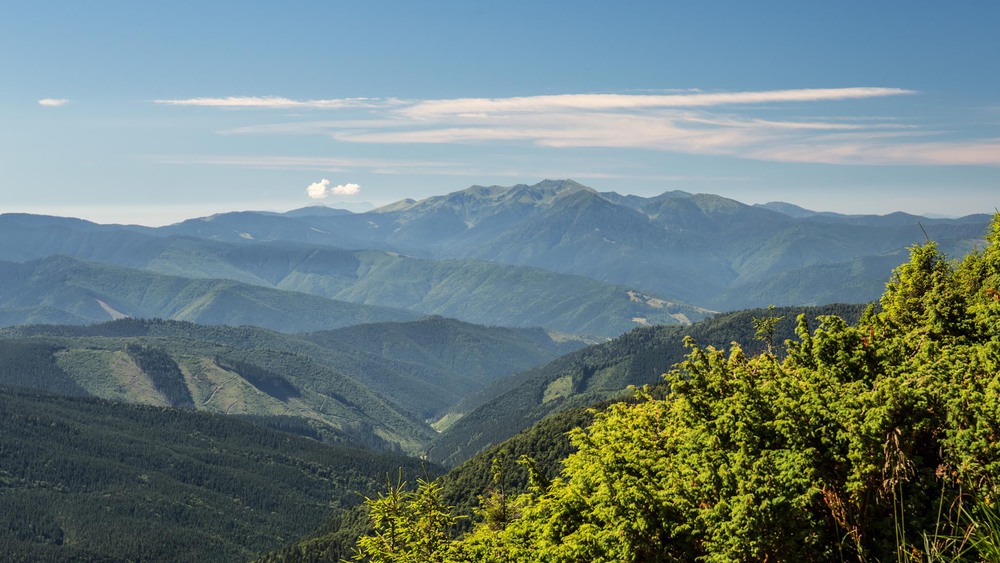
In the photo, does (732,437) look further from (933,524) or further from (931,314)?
(931,314)

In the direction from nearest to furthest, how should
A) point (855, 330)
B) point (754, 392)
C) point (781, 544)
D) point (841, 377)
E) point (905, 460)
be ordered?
point (905, 460) → point (781, 544) → point (754, 392) → point (841, 377) → point (855, 330)

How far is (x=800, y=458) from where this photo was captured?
36594 mm

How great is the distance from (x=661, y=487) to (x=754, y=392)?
6602 mm

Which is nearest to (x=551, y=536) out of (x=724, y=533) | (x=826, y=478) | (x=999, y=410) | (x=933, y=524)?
(x=724, y=533)

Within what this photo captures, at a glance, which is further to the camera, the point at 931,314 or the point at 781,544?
the point at 931,314

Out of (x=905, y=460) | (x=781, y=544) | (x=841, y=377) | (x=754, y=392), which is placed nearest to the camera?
(x=905, y=460)

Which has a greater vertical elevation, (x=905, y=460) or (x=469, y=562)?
(x=905, y=460)

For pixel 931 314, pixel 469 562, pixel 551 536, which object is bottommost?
pixel 469 562

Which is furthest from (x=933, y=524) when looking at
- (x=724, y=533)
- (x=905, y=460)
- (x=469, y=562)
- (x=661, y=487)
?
(x=469, y=562)

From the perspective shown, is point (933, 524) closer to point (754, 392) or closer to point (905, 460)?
point (905, 460)

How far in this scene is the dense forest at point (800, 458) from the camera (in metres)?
35.9

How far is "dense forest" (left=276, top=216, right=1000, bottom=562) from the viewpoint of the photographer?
35.9 meters

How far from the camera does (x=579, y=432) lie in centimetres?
4950

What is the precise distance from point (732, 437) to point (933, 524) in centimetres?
868
